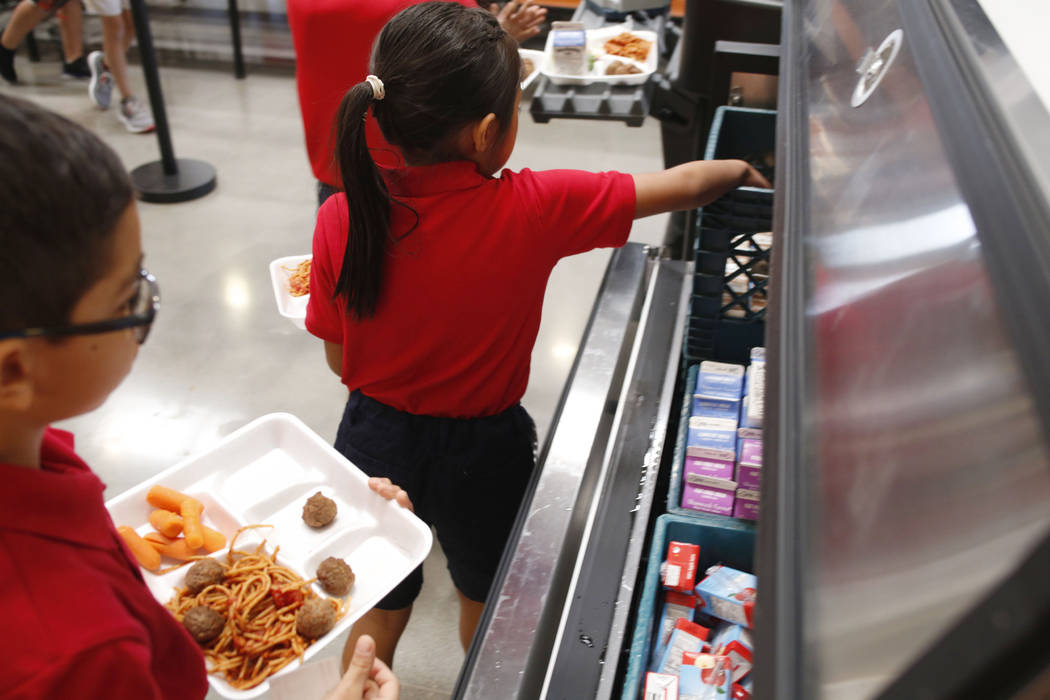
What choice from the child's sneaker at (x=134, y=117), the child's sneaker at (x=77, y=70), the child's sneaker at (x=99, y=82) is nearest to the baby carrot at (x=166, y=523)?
the child's sneaker at (x=134, y=117)

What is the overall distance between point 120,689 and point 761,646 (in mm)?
603

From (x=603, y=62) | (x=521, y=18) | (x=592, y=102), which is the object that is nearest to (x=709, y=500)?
(x=592, y=102)

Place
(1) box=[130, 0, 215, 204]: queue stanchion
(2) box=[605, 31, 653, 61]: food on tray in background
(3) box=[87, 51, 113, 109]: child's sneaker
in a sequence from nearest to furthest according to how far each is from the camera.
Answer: (2) box=[605, 31, 653, 61]: food on tray in background < (1) box=[130, 0, 215, 204]: queue stanchion < (3) box=[87, 51, 113, 109]: child's sneaker

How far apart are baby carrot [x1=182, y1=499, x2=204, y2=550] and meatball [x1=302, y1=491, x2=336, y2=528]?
7.2 inches

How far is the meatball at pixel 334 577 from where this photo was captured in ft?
4.60

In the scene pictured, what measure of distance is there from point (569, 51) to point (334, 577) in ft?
5.90

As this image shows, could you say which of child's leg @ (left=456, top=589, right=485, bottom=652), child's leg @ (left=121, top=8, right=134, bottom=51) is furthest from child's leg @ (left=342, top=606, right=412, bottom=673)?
child's leg @ (left=121, top=8, right=134, bottom=51)

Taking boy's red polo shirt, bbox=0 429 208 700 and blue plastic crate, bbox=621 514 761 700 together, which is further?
blue plastic crate, bbox=621 514 761 700

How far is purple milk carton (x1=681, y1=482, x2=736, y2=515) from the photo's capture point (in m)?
1.43

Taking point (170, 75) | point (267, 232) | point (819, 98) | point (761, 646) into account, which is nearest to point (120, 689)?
point (761, 646)

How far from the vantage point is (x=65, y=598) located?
0.75 metres

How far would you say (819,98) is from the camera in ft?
3.74

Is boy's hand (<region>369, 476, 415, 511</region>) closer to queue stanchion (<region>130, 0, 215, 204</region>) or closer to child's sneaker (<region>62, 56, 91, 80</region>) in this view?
queue stanchion (<region>130, 0, 215, 204</region>)

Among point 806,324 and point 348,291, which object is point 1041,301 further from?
point 348,291
